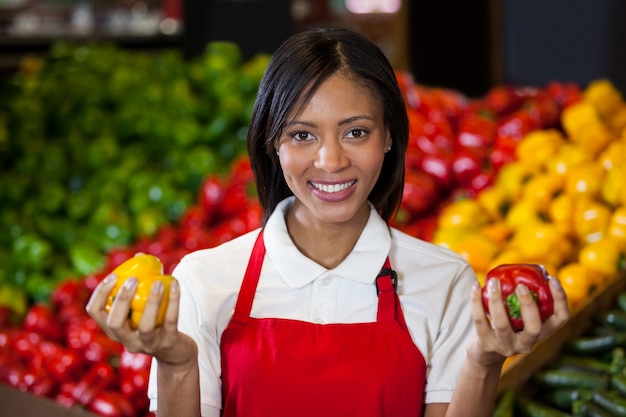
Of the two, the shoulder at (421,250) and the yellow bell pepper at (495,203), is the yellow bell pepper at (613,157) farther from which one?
the shoulder at (421,250)

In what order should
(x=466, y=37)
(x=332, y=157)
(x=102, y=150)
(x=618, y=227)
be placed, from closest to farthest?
(x=332, y=157)
(x=618, y=227)
(x=102, y=150)
(x=466, y=37)

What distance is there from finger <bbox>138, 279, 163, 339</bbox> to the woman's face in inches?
16.3

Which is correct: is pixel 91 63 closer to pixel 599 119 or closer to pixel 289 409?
pixel 599 119

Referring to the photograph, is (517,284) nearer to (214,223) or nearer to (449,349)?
(449,349)

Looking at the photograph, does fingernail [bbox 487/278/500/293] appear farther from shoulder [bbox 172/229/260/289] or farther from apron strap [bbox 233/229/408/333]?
shoulder [bbox 172/229/260/289]

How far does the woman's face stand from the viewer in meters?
1.74

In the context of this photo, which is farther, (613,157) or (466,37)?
(466,37)

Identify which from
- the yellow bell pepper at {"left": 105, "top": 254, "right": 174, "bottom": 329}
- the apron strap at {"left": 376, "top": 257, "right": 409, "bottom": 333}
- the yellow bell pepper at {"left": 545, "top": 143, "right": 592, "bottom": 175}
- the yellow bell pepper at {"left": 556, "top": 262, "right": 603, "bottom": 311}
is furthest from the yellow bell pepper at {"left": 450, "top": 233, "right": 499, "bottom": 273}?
the yellow bell pepper at {"left": 105, "top": 254, "right": 174, "bottom": 329}

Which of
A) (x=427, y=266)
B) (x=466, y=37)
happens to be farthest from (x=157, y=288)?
(x=466, y=37)

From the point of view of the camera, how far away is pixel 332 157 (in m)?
1.71

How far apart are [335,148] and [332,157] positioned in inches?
0.9

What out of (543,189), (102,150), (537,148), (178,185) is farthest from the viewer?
(102,150)

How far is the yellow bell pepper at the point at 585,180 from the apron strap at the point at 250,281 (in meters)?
1.83

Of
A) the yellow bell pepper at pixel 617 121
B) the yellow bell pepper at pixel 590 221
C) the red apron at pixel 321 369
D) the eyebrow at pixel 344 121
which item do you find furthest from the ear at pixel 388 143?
the yellow bell pepper at pixel 617 121
